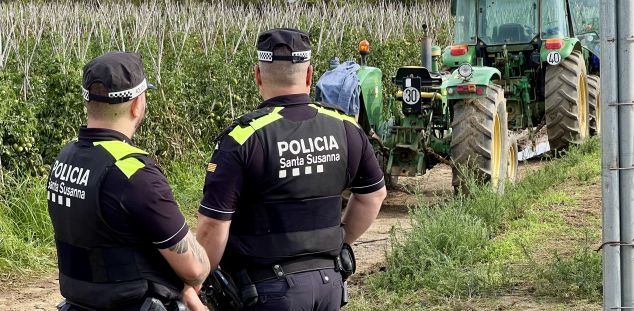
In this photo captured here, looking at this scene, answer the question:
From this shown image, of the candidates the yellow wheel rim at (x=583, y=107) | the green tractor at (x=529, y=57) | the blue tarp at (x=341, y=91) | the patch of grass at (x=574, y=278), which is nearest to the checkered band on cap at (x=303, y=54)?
the patch of grass at (x=574, y=278)

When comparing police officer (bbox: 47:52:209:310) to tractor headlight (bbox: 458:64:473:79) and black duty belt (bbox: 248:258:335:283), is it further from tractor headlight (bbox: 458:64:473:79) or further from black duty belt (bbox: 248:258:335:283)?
tractor headlight (bbox: 458:64:473:79)

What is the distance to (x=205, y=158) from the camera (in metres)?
10.2

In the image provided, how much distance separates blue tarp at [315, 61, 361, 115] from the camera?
8102 mm

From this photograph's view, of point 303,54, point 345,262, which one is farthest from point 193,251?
point 303,54

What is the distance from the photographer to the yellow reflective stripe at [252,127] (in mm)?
3326

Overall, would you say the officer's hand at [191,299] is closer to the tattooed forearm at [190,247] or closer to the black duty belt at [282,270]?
the tattooed forearm at [190,247]

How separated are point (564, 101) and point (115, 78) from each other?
816 centimetres

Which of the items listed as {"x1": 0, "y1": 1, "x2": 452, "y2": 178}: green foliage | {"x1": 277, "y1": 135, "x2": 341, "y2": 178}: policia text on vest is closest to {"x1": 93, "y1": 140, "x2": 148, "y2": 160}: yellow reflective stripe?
{"x1": 277, "y1": 135, "x2": 341, "y2": 178}: policia text on vest

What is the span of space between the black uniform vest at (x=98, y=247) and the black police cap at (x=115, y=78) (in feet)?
0.49

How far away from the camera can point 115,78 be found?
2.99 m

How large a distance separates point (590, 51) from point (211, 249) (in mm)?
9926

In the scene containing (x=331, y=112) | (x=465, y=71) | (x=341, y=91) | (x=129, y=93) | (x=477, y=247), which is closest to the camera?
(x=129, y=93)

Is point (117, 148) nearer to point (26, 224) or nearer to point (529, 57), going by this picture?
point (26, 224)

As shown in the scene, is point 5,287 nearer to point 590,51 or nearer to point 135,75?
point 135,75
